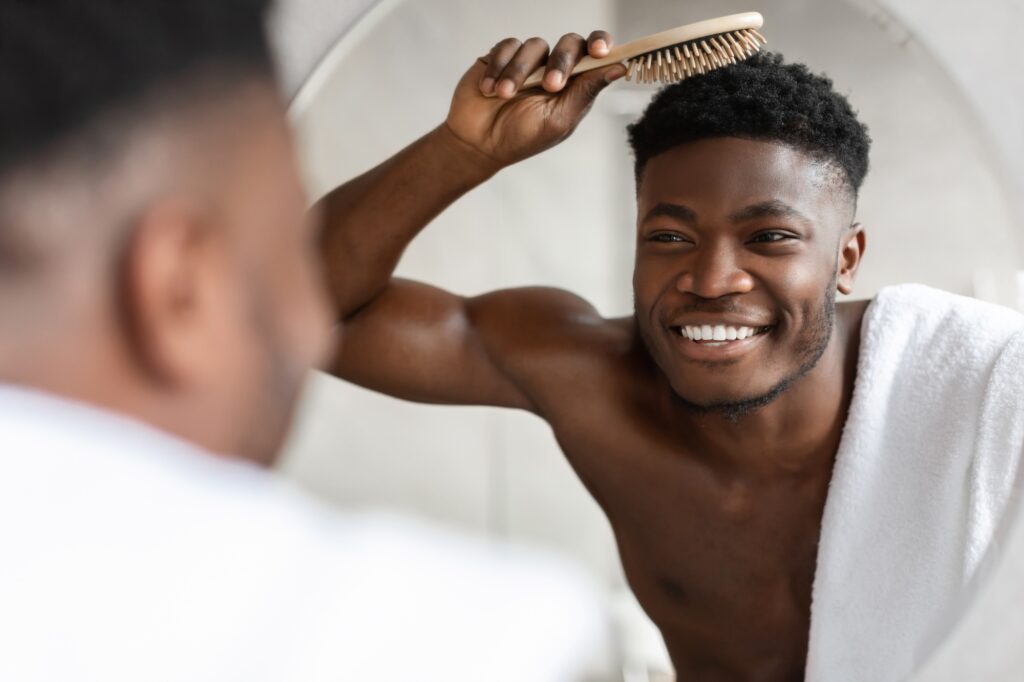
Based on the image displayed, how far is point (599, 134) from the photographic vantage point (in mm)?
657

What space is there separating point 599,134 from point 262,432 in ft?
1.55

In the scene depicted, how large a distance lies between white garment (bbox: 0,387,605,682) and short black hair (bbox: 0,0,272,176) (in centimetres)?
7

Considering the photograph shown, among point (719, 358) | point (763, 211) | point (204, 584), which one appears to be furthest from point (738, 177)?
point (204, 584)

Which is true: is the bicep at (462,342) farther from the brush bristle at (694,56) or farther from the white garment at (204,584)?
the white garment at (204,584)

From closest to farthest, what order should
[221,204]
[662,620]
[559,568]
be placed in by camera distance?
[221,204]
[559,568]
[662,620]

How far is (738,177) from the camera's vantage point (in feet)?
2.03

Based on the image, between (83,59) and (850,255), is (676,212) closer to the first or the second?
(850,255)

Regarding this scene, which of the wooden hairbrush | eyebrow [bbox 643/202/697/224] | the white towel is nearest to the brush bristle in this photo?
the wooden hairbrush

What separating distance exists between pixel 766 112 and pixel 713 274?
11 cm

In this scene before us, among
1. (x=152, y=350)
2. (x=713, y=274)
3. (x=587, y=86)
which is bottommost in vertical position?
(x=152, y=350)

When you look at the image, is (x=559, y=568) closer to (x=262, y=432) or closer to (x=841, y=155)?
(x=262, y=432)

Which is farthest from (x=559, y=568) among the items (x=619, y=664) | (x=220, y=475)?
(x=619, y=664)

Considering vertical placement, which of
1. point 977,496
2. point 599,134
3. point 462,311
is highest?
point 599,134

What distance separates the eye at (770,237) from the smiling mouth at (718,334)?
0.07 metres
